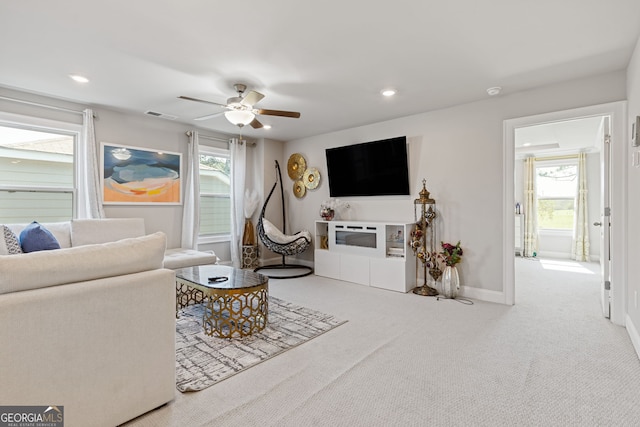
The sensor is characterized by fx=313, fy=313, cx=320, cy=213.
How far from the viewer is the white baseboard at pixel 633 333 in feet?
7.77

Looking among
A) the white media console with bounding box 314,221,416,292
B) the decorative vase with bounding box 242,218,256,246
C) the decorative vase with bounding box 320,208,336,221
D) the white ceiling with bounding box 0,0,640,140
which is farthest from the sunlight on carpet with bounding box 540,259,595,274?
the decorative vase with bounding box 242,218,256,246

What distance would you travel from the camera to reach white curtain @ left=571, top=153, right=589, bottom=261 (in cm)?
646

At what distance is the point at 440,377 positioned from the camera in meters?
2.06

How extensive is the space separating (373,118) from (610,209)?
114 inches

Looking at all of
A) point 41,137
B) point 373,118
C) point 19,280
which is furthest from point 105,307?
point 373,118

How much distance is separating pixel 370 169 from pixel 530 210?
15.6 feet

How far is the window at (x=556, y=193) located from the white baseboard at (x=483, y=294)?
465 centimetres

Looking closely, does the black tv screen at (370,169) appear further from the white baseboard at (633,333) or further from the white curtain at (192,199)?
the white baseboard at (633,333)

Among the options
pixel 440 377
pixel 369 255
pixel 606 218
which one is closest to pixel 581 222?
pixel 606 218

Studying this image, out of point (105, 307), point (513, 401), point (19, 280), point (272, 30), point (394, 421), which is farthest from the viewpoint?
point (272, 30)

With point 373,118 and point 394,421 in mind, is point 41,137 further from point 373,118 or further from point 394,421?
point 394,421

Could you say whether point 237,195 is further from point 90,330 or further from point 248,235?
point 90,330

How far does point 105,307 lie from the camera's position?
151cm

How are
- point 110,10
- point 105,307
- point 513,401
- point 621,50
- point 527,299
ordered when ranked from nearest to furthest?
point 105,307, point 513,401, point 110,10, point 621,50, point 527,299
